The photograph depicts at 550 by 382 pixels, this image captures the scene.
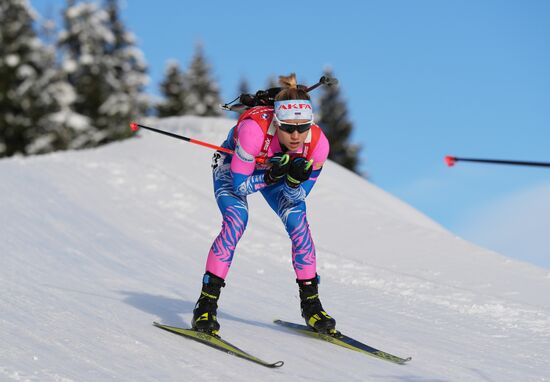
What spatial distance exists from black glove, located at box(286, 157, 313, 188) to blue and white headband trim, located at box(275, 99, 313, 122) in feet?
0.89

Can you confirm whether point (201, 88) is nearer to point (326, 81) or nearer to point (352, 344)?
point (326, 81)

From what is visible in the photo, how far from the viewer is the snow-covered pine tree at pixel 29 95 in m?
31.7

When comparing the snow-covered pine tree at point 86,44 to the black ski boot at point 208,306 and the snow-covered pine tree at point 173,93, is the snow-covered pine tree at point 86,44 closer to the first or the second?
the snow-covered pine tree at point 173,93

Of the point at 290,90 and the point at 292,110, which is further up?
the point at 290,90

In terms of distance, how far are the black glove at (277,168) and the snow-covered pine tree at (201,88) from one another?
36568 millimetres

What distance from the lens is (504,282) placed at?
7934mm

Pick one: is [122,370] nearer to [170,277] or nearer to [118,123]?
[170,277]

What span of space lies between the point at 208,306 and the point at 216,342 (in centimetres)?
28

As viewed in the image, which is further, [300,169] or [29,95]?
[29,95]

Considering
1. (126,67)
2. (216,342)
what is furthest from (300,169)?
(126,67)

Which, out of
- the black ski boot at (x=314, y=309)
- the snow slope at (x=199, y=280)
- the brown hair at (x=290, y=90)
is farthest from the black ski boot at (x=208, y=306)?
the brown hair at (x=290, y=90)

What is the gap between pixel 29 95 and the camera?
3291 centimetres

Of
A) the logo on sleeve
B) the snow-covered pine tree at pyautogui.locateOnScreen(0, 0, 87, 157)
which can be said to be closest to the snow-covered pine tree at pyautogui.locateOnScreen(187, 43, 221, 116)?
the snow-covered pine tree at pyautogui.locateOnScreen(0, 0, 87, 157)

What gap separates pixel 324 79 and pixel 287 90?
0.46 m
